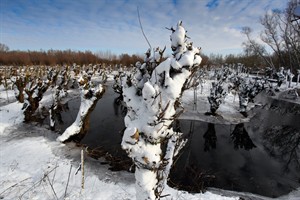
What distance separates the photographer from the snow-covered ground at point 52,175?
5145 mm

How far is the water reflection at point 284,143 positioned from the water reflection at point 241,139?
0.84 metres

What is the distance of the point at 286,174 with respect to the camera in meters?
8.12

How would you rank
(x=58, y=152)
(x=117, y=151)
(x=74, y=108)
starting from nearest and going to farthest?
(x=58, y=152)
(x=117, y=151)
(x=74, y=108)

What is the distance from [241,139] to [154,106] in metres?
10.6

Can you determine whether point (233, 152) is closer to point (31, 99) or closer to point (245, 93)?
point (245, 93)

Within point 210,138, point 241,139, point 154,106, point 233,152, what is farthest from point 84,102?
point 241,139

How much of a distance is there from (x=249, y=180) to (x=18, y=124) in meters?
11.7

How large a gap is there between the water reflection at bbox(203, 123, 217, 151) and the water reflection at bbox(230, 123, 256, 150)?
105 cm

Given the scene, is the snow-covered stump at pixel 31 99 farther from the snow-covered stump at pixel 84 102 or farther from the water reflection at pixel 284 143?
the water reflection at pixel 284 143

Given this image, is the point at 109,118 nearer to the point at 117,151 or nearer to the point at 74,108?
the point at 74,108

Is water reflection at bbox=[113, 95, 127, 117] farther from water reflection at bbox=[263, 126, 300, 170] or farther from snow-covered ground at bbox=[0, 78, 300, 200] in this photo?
water reflection at bbox=[263, 126, 300, 170]

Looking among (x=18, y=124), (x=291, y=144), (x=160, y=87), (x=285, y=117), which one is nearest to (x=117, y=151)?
(x=18, y=124)

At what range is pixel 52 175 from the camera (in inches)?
238

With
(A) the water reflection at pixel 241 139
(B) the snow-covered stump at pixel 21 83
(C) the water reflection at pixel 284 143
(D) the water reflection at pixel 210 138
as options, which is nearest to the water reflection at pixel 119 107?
(D) the water reflection at pixel 210 138
